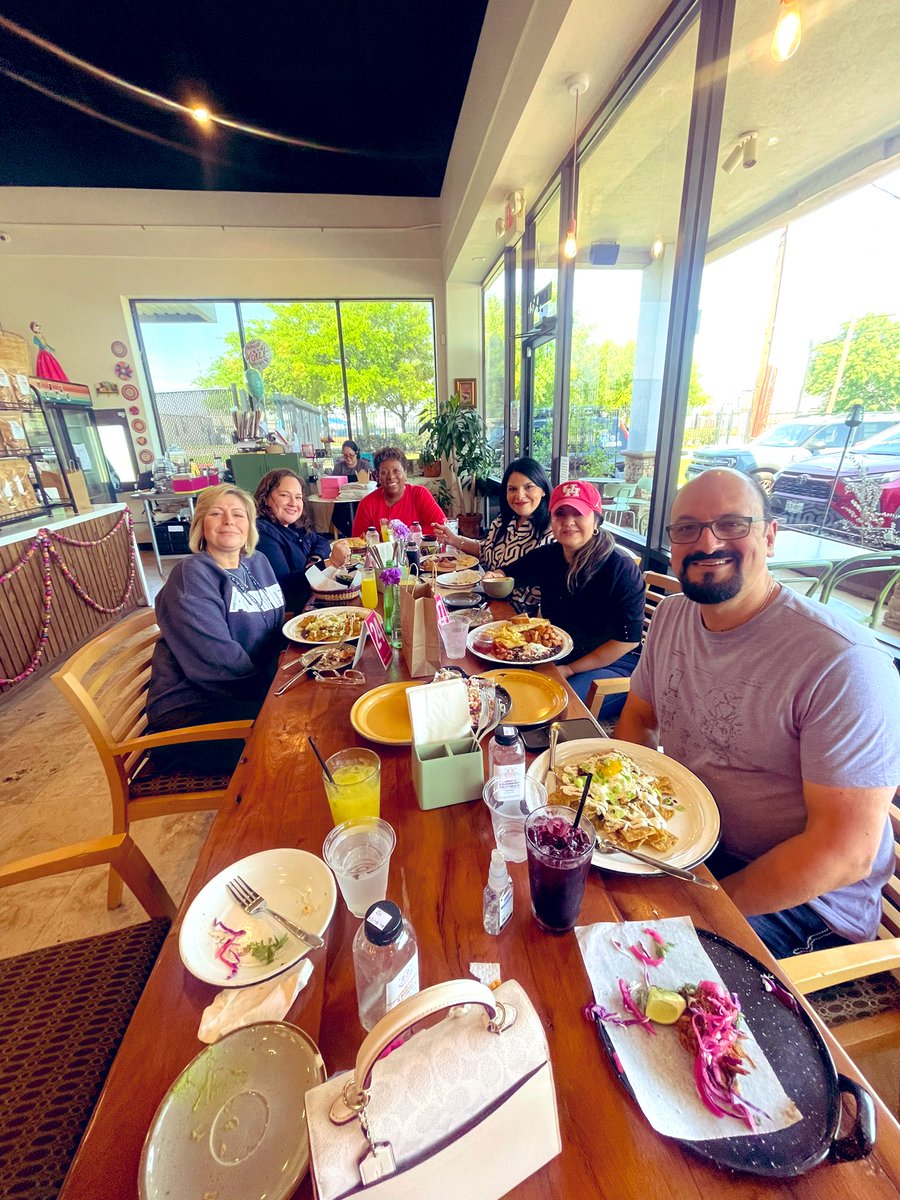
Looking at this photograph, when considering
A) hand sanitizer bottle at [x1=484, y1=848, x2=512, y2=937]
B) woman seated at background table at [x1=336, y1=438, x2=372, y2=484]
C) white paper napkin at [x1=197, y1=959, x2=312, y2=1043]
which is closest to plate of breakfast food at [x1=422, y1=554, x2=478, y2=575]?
hand sanitizer bottle at [x1=484, y1=848, x2=512, y2=937]

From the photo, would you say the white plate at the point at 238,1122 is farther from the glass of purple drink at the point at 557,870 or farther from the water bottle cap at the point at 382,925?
the glass of purple drink at the point at 557,870

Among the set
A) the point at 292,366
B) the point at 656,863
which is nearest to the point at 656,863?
the point at 656,863

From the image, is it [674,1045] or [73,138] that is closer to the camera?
[674,1045]

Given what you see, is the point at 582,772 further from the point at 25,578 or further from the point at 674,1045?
the point at 25,578

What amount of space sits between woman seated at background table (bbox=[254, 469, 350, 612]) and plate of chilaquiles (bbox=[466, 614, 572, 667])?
128 cm

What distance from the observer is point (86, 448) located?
20.0 ft

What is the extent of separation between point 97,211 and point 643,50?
20.9 feet

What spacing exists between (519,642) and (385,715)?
55cm

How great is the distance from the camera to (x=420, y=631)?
4.50 feet

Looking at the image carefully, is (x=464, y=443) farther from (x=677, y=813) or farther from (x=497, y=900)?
(x=497, y=900)

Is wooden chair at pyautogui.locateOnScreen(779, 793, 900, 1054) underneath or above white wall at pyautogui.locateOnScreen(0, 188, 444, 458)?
underneath

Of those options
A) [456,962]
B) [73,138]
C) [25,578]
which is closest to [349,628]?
[456,962]

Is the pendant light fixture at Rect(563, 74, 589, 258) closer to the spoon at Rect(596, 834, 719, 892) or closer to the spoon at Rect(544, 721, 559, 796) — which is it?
the spoon at Rect(544, 721, 559, 796)

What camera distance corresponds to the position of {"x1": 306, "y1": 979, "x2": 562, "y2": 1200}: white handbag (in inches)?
15.5
